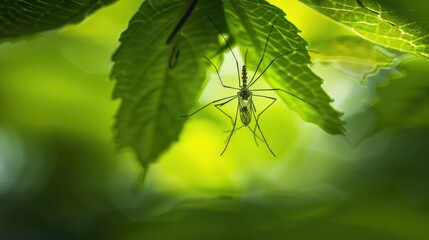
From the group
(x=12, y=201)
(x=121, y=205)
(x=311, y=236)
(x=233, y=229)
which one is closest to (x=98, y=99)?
(x=121, y=205)

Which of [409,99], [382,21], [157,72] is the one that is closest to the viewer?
[382,21]

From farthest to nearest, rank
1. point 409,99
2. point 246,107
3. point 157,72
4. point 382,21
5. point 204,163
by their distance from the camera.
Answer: point 204,163
point 246,107
point 409,99
point 157,72
point 382,21

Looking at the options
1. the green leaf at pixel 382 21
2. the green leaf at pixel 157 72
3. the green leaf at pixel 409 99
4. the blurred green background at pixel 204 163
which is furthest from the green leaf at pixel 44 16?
the green leaf at pixel 409 99

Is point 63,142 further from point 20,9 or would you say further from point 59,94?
point 20,9

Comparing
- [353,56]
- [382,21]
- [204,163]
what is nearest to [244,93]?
[204,163]

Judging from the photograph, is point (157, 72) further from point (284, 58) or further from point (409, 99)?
point (409, 99)

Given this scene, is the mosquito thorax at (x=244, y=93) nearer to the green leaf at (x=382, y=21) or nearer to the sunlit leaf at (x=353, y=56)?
the sunlit leaf at (x=353, y=56)
